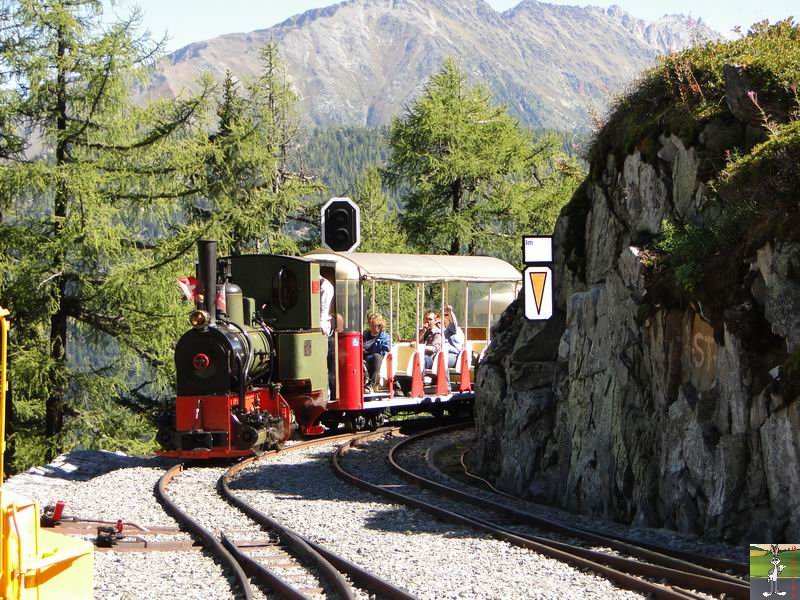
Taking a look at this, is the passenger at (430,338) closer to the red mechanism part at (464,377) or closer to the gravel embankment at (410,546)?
the red mechanism part at (464,377)

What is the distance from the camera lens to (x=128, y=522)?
10477 millimetres

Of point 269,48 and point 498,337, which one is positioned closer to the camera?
point 498,337

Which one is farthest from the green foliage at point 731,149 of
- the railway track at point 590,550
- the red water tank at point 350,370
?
the red water tank at point 350,370

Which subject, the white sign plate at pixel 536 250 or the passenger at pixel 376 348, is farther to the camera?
the passenger at pixel 376 348

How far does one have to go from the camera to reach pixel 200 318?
14773 millimetres

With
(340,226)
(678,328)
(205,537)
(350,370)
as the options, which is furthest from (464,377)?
(205,537)

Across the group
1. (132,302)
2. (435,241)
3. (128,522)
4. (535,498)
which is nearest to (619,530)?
(535,498)

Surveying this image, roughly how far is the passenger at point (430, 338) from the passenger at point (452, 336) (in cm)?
39

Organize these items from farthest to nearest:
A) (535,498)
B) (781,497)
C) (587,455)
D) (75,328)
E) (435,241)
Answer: (435,241) → (75,328) → (535,498) → (587,455) → (781,497)

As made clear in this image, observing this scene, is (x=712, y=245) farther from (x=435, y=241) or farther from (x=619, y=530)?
(x=435, y=241)

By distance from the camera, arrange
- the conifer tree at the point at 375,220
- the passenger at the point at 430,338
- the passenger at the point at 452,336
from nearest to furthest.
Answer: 1. the passenger at the point at 430,338
2. the passenger at the point at 452,336
3. the conifer tree at the point at 375,220

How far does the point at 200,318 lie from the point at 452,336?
24.6ft

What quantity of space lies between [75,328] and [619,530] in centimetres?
1301

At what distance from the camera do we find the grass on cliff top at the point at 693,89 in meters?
11.0
